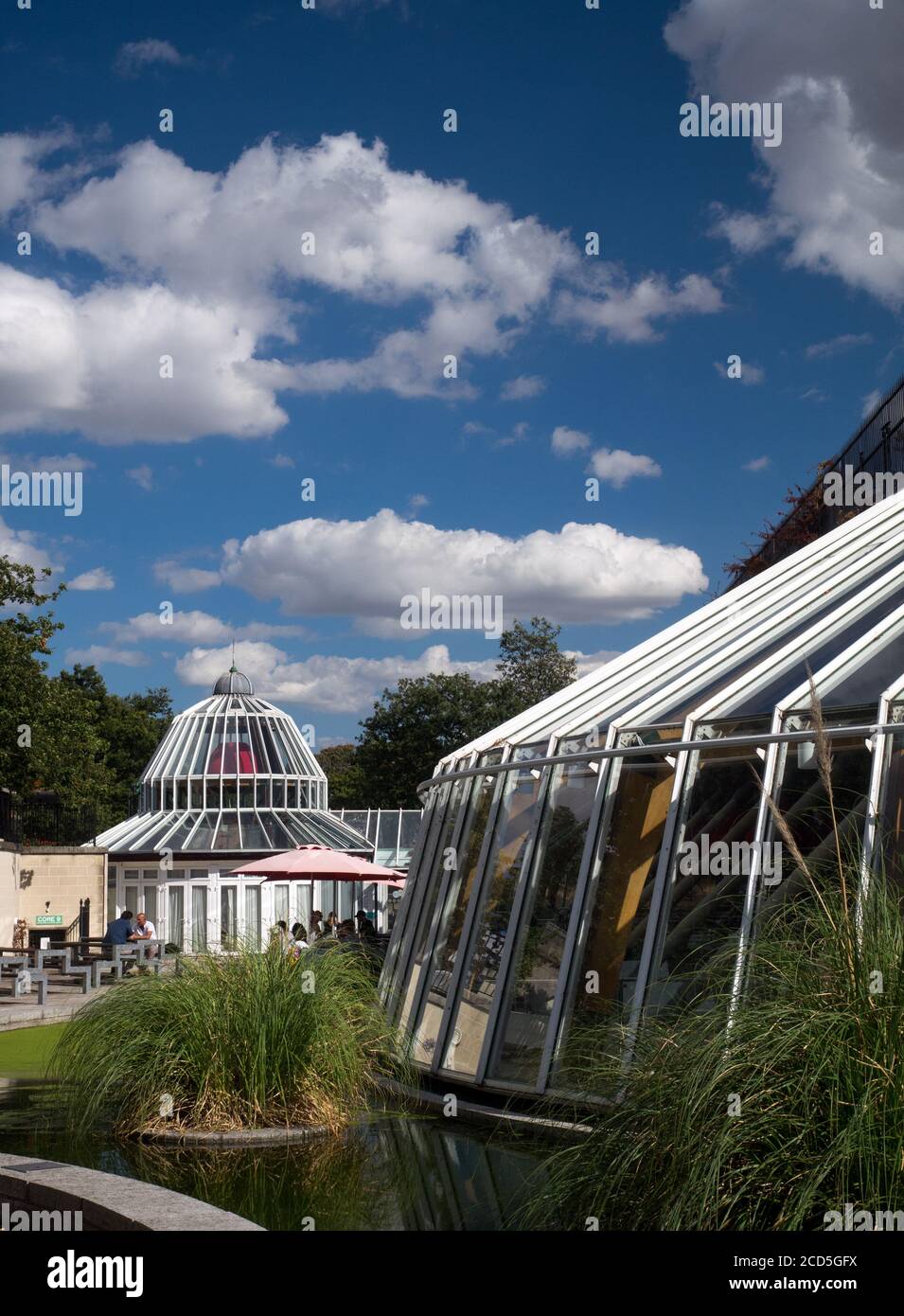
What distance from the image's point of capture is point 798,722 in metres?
8.84

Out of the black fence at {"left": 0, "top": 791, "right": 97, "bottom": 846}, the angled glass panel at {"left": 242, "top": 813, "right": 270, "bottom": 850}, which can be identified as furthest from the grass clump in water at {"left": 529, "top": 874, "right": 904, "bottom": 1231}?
the angled glass panel at {"left": 242, "top": 813, "right": 270, "bottom": 850}

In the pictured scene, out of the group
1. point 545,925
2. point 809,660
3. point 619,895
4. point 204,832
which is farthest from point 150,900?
point 809,660

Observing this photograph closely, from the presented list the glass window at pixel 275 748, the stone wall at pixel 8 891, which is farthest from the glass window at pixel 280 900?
the stone wall at pixel 8 891

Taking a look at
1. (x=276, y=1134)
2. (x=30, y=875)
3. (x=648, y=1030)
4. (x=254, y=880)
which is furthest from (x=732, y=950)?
(x=254, y=880)

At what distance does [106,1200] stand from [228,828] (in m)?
34.2

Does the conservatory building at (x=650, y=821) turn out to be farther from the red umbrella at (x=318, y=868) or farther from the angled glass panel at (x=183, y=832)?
the angled glass panel at (x=183, y=832)

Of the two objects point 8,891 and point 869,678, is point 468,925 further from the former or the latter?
point 8,891

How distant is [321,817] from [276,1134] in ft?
112

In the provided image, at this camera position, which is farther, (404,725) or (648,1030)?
(404,725)

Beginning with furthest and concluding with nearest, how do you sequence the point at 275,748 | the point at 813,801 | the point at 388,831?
the point at 275,748 → the point at 388,831 → the point at 813,801

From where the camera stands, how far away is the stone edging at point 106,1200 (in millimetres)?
6121

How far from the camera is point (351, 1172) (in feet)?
27.1

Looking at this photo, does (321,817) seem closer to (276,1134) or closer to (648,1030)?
(276,1134)

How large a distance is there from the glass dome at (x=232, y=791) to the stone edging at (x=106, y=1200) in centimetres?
3137
